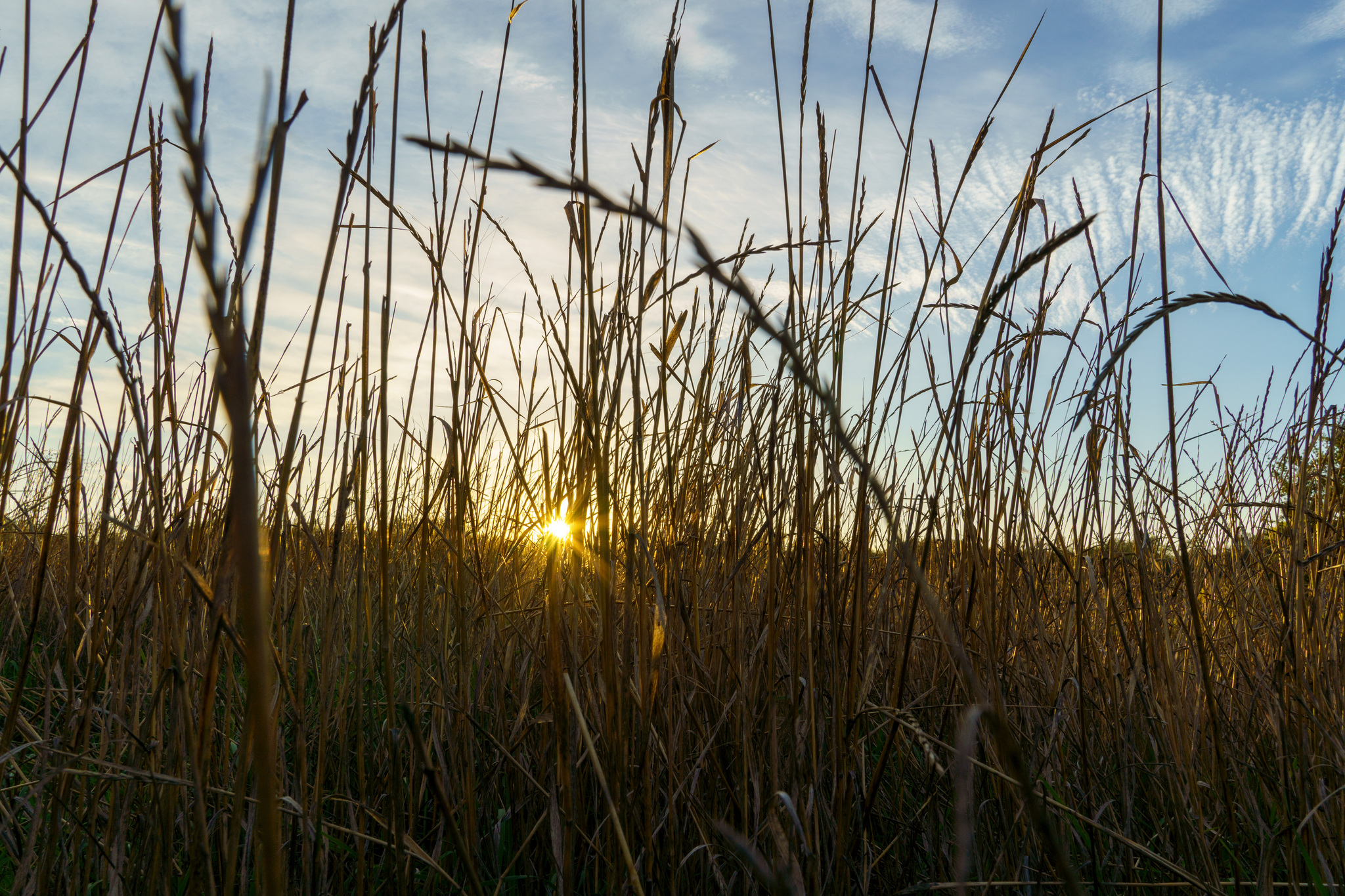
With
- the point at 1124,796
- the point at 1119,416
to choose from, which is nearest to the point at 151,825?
the point at 1124,796

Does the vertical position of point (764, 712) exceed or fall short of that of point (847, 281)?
it falls short

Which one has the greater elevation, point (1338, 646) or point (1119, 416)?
point (1119, 416)

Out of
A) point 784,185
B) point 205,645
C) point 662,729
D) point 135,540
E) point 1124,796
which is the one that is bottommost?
point 1124,796

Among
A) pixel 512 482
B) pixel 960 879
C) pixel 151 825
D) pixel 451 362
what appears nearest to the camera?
pixel 960 879

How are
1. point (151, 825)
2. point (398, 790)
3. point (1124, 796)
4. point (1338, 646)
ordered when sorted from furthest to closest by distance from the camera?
point (1338, 646), point (1124, 796), point (151, 825), point (398, 790)

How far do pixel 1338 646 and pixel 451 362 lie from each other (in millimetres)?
1667

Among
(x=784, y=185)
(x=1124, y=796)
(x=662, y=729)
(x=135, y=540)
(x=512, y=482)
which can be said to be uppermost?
(x=784, y=185)

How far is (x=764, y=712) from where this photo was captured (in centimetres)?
121

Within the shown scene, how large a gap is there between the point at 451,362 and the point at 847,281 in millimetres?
546

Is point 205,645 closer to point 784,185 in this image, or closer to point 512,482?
point 512,482

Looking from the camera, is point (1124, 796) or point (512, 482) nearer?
point (1124, 796)

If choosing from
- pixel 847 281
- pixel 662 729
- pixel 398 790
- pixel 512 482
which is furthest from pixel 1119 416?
pixel 512 482

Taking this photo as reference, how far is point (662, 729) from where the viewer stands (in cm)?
115

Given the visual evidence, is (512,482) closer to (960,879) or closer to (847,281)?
(847,281)
